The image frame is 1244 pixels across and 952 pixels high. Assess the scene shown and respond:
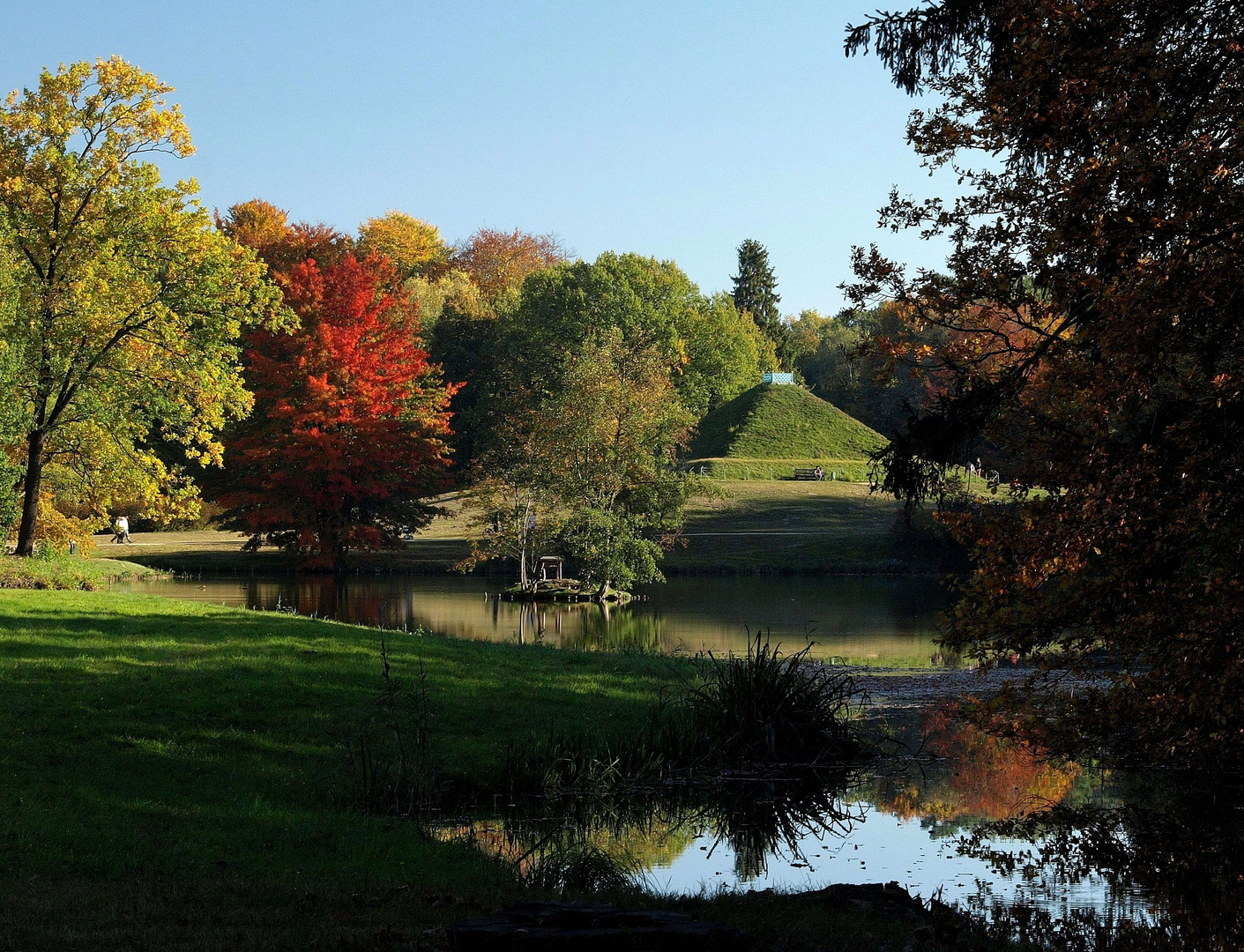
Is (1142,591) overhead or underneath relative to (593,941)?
overhead

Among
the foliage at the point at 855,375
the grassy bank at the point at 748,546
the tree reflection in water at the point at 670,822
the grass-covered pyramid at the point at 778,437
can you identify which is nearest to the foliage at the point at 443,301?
the grass-covered pyramid at the point at 778,437

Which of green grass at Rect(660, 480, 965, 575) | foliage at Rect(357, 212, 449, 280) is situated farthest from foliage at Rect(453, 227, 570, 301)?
green grass at Rect(660, 480, 965, 575)

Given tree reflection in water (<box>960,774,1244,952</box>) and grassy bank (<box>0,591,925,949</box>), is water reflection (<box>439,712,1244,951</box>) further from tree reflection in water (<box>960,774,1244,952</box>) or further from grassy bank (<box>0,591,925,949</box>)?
grassy bank (<box>0,591,925,949</box>)

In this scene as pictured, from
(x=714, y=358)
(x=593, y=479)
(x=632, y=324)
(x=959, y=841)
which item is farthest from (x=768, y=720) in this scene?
(x=714, y=358)

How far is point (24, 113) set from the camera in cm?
2258

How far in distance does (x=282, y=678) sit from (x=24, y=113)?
16.0 m

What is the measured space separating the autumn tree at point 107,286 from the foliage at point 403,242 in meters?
50.4

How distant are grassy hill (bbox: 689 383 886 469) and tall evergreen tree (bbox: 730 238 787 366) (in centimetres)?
2658

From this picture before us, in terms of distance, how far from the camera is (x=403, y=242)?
256ft

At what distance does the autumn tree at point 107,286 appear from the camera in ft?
74.6

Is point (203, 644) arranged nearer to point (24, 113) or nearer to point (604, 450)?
point (24, 113)

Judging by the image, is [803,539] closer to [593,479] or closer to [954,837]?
[593,479]

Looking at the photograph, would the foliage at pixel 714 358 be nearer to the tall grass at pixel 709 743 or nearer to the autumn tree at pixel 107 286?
the autumn tree at pixel 107 286

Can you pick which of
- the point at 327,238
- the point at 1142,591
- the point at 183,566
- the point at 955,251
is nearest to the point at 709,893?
the point at 1142,591
